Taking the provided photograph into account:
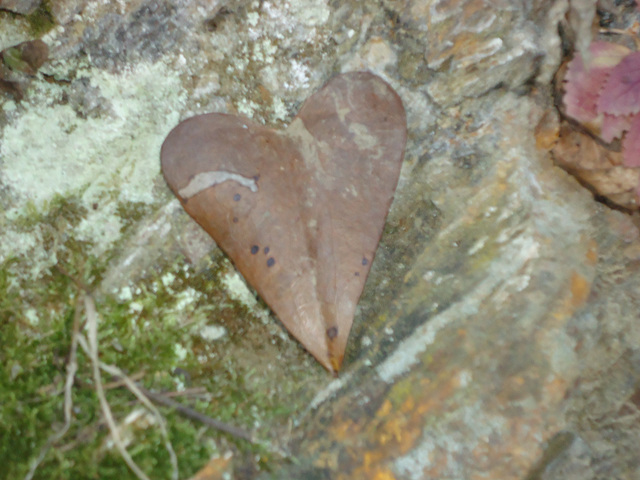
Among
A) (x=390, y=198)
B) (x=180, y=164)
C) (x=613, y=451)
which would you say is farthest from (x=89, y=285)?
(x=613, y=451)

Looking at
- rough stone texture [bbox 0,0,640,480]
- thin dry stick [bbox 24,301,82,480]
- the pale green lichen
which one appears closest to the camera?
thin dry stick [bbox 24,301,82,480]

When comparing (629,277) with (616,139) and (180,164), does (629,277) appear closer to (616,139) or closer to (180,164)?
(616,139)

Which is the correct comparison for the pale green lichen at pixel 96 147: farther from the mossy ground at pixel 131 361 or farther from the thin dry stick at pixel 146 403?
the thin dry stick at pixel 146 403

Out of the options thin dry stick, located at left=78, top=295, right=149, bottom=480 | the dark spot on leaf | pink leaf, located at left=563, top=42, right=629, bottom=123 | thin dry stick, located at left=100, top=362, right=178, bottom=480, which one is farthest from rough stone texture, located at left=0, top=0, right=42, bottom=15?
pink leaf, located at left=563, top=42, right=629, bottom=123

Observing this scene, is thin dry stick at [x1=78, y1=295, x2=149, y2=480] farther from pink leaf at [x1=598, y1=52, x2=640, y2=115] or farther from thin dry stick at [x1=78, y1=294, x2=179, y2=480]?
pink leaf at [x1=598, y1=52, x2=640, y2=115]

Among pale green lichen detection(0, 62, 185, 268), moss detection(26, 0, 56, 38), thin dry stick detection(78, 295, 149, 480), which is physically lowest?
thin dry stick detection(78, 295, 149, 480)

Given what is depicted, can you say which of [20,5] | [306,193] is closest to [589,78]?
[306,193]

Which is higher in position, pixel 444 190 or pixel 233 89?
pixel 233 89
